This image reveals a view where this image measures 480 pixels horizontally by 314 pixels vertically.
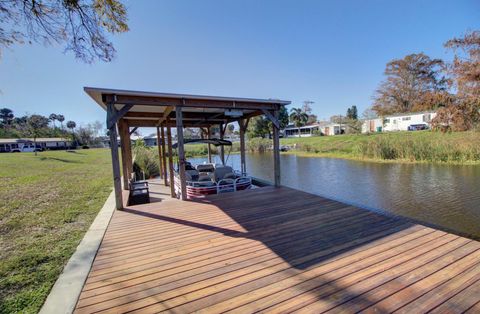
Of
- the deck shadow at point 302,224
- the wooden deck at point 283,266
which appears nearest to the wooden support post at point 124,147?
the deck shadow at point 302,224

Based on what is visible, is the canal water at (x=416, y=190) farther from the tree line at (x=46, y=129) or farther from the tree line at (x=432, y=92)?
the tree line at (x=46, y=129)

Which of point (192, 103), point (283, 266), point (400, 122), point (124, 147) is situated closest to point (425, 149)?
point (192, 103)

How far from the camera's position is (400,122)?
33719 mm

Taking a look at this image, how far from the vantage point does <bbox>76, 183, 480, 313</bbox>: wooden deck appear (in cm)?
179

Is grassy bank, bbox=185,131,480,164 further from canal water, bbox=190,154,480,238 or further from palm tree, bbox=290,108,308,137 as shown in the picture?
palm tree, bbox=290,108,308,137

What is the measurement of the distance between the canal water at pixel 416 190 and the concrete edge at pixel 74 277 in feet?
14.2

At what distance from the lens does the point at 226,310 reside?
1720 millimetres

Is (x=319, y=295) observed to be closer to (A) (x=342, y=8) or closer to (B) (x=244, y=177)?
(B) (x=244, y=177)

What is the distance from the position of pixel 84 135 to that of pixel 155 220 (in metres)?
58.3

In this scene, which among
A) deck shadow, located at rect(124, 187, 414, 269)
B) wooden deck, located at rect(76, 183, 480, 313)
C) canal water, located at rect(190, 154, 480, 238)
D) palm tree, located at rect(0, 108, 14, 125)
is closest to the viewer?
wooden deck, located at rect(76, 183, 480, 313)

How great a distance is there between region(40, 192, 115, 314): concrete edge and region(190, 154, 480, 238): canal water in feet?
14.2

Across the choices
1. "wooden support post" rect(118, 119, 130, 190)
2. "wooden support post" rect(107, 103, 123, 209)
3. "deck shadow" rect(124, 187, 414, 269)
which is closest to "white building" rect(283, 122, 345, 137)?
"wooden support post" rect(118, 119, 130, 190)

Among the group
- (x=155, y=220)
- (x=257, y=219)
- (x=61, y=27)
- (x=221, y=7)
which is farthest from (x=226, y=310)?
(x=221, y=7)

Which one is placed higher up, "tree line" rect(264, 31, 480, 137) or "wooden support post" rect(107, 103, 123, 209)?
"tree line" rect(264, 31, 480, 137)
